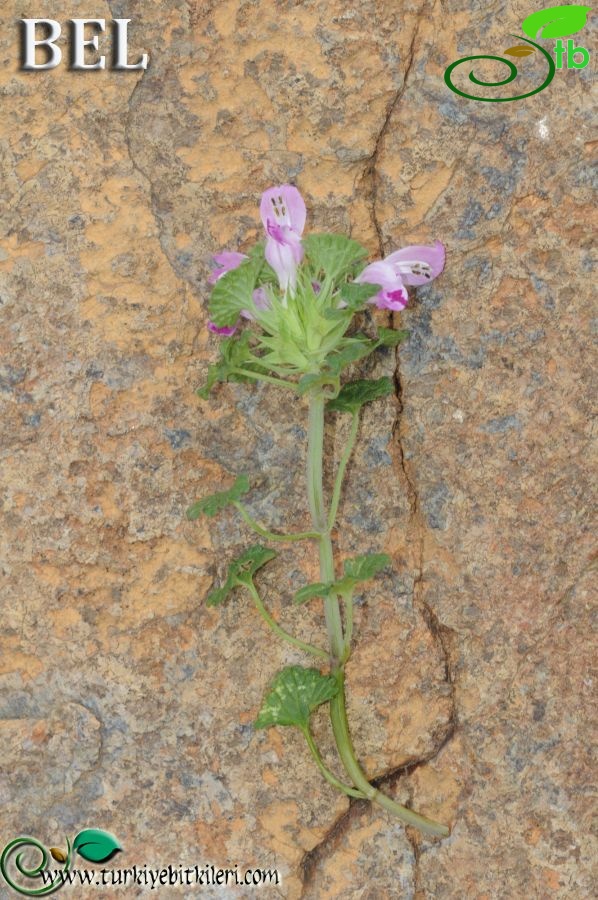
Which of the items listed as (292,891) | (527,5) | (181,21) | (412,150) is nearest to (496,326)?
(412,150)

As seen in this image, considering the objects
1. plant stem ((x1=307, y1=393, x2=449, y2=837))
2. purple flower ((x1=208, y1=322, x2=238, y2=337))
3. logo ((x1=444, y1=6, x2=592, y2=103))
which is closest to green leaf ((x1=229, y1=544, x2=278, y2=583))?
plant stem ((x1=307, y1=393, x2=449, y2=837))

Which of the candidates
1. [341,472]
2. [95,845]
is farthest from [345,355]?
[95,845]

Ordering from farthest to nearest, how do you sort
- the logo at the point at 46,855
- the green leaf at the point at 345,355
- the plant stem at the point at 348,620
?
the logo at the point at 46,855 → the plant stem at the point at 348,620 → the green leaf at the point at 345,355

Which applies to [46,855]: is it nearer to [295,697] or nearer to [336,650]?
[295,697]

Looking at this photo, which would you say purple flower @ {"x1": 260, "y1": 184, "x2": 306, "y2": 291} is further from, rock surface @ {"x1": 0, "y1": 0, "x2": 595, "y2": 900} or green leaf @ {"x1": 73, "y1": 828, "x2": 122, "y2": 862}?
green leaf @ {"x1": 73, "y1": 828, "x2": 122, "y2": 862}

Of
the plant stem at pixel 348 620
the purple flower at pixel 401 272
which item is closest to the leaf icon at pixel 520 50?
the purple flower at pixel 401 272

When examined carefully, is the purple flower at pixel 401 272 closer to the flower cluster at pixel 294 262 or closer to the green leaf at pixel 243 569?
the flower cluster at pixel 294 262

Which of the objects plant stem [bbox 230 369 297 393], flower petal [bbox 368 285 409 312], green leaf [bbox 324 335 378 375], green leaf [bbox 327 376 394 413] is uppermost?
flower petal [bbox 368 285 409 312]

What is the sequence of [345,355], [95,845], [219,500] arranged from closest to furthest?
[345,355]
[219,500]
[95,845]
